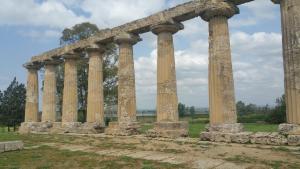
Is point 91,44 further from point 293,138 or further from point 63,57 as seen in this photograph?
point 293,138

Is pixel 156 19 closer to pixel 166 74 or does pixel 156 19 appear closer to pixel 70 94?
pixel 166 74

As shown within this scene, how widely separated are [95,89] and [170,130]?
9.44m

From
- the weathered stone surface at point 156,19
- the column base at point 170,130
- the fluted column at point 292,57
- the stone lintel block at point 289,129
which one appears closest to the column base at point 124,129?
the column base at point 170,130

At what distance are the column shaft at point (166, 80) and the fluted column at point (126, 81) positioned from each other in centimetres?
321

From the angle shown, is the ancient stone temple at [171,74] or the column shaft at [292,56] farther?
the ancient stone temple at [171,74]

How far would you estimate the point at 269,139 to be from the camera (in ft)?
53.0

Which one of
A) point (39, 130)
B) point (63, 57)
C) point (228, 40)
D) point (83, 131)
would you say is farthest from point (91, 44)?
point (228, 40)

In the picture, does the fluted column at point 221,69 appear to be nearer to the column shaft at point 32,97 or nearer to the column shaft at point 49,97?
the column shaft at point 49,97

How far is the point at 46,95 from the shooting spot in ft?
107

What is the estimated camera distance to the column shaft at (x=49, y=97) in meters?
32.3

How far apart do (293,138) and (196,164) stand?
6.23 m

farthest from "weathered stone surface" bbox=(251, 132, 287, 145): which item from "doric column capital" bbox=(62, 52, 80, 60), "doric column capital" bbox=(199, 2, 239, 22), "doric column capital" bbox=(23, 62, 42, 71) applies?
"doric column capital" bbox=(23, 62, 42, 71)

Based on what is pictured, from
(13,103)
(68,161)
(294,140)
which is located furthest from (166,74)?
(13,103)

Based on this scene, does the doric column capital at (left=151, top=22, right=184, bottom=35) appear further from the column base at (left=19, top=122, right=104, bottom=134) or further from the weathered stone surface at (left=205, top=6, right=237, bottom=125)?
the column base at (left=19, top=122, right=104, bottom=134)
